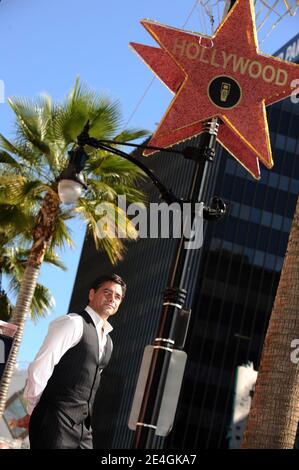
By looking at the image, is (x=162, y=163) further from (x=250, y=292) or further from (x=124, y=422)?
(x=124, y=422)

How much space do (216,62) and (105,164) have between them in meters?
9.44

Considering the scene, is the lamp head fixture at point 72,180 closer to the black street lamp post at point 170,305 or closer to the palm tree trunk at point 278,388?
the black street lamp post at point 170,305

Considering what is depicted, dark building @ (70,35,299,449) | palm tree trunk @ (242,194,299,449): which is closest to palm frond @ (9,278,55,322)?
palm tree trunk @ (242,194,299,449)

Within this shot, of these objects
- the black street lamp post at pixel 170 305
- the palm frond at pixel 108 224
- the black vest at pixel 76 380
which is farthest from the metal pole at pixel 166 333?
the palm frond at pixel 108 224

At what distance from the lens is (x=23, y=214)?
19.0 metres

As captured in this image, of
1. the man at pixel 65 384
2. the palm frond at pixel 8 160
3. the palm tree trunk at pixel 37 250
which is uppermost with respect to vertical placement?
the palm frond at pixel 8 160

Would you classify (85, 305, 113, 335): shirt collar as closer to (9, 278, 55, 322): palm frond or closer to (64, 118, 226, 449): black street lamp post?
(64, 118, 226, 449): black street lamp post

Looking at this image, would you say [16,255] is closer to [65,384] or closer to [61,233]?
[61,233]

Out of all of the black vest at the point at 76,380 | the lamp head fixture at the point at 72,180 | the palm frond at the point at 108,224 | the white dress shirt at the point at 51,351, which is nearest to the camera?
the white dress shirt at the point at 51,351

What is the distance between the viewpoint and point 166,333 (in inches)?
310

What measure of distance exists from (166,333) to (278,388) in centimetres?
213

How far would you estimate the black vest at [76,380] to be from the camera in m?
6.16

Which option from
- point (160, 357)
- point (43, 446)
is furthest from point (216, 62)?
point (43, 446)

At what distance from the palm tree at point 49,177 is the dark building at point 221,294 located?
180 ft
